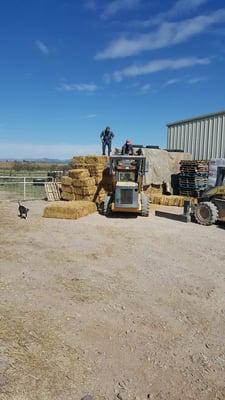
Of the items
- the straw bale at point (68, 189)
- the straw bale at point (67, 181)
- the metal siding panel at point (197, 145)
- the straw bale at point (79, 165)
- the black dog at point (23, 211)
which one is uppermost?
the metal siding panel at point (197, 145)

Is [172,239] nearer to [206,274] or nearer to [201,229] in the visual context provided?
[201,229]

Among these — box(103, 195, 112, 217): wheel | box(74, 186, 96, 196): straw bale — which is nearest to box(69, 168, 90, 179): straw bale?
box(74, 186, 96, 196): straw bale

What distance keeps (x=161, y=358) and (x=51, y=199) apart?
55.7 ft

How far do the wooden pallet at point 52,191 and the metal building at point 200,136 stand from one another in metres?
8.95

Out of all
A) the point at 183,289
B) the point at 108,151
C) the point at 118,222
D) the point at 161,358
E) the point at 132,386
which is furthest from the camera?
the point at 108,151

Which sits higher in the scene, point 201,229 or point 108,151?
point 108,151

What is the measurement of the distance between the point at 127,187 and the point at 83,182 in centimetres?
381

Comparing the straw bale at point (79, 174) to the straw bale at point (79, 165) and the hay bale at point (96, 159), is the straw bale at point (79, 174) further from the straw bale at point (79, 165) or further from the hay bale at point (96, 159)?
the hay bale at point (96, 159)

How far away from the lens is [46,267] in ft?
27.5

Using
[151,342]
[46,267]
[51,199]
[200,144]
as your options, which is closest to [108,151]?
[51,199]

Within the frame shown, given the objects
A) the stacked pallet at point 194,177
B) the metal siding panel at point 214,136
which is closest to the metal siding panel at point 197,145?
the metal siding panel at point 214,136

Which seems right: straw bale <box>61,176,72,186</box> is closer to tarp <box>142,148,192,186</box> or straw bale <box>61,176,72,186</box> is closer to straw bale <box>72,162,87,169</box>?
straw bale <box>72,162,87,169</box>

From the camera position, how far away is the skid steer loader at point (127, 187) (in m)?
15.2

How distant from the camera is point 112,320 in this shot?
5.75m
